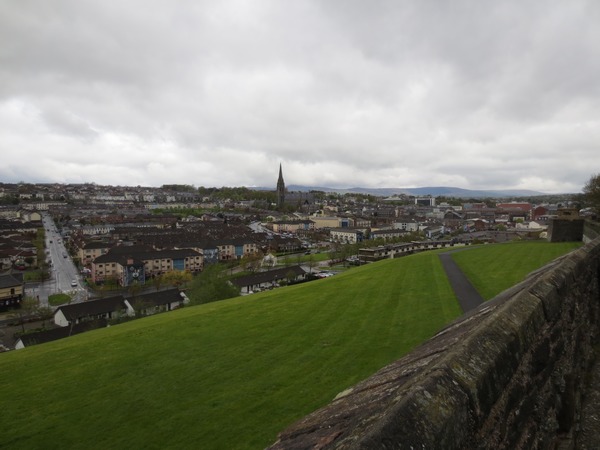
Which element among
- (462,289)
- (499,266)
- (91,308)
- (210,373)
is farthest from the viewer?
(91,308)

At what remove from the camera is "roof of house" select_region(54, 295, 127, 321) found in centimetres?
3412

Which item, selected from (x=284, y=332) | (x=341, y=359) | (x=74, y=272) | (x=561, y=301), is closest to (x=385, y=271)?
(x=284, y=332)

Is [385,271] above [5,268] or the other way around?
above

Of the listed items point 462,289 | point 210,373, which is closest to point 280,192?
point 462,289

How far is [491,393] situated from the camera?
92.0 inches

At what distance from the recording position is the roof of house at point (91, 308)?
34.1 meters

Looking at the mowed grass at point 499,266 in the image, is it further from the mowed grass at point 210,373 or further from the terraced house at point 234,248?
the terraced house at point 234,248

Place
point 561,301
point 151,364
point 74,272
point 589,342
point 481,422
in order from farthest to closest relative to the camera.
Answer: point 74,272, point 151,364, point 589,342, point 561,301, point 481,422

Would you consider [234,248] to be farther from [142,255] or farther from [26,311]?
[26,311]

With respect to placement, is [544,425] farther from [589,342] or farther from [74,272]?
[74,272]

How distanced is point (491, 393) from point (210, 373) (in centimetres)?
1055

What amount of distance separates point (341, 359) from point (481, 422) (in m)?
9.70

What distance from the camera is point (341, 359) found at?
11.4 metres

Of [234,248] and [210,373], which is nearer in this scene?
[210,373]
